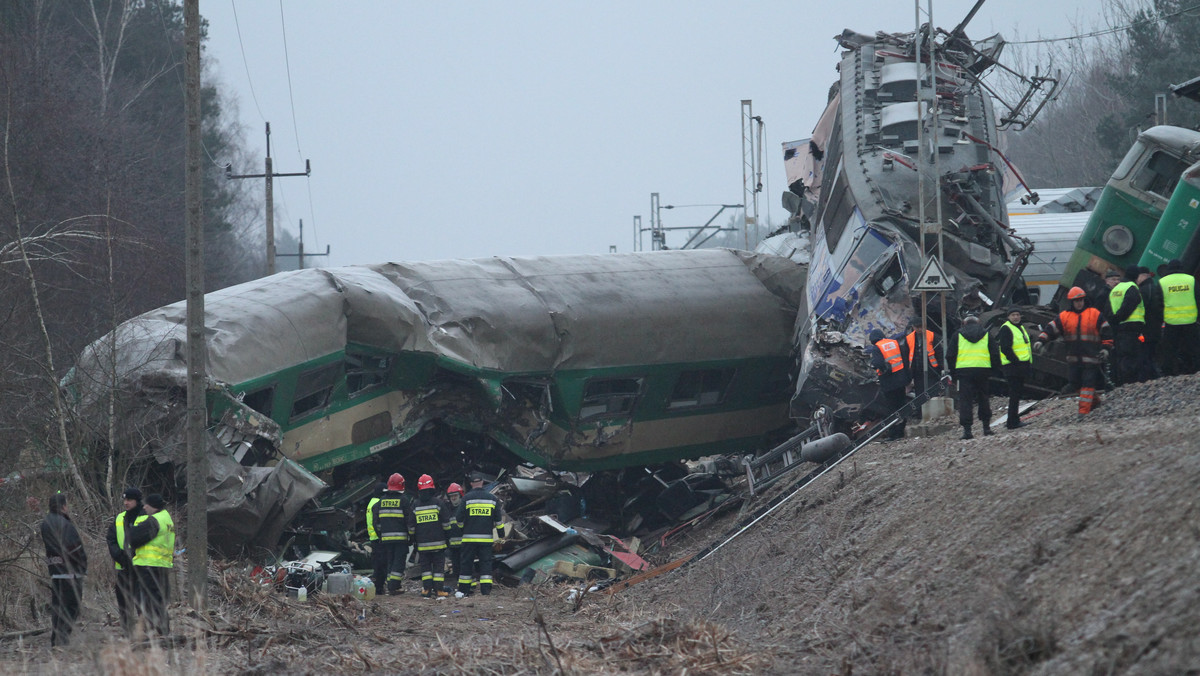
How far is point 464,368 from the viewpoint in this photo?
14.4 m

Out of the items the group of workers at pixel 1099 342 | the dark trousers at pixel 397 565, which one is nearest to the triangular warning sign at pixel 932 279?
the group of workers at pixel 1099 342

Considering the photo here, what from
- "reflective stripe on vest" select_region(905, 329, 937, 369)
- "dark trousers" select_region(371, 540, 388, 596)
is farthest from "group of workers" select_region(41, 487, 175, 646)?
"reflective stripe on vest" select_region(905, 329, 937, 369)

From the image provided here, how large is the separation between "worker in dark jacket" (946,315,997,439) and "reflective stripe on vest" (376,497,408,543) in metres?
6.31

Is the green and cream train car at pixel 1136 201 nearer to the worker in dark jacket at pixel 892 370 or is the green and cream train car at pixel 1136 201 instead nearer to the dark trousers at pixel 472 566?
the worker in dark jacket at pixel 892 370

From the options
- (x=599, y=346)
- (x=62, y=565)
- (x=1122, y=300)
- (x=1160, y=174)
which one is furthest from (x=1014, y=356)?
(x=62, y=565)

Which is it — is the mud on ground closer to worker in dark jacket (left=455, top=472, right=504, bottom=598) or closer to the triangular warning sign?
worker in dark jacket (left=455, top=472, right=504, bottom=598)

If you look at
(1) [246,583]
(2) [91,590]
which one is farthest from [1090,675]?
(2) [91,590]

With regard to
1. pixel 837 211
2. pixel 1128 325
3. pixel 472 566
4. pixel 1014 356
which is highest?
pixel 837 211

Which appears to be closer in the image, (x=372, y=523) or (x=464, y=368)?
(x=372, y=523)

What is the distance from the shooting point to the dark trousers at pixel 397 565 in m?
13.2

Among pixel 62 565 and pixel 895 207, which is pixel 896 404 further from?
pixel 62 565

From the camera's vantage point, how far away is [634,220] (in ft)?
155

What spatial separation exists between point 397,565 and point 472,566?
0.88 m

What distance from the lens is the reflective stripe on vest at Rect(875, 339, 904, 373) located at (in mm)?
13391
